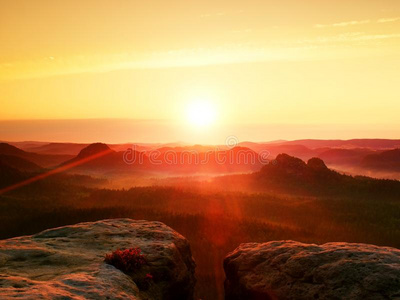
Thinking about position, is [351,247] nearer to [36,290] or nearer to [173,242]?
[173,242]

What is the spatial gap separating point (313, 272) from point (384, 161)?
76576 millimetres

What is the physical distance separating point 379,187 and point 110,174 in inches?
2002

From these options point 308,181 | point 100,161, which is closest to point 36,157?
point 100,161

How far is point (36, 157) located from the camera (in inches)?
3386

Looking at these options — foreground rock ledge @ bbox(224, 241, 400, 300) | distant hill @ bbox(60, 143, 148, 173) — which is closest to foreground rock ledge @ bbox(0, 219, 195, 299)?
foreground rock ledge @ bbox(224, 241, 400, 300)

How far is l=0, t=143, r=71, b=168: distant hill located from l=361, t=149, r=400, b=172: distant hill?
2977 inches

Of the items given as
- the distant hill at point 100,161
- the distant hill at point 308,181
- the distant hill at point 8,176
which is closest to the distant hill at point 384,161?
the distant hill at point 308,181

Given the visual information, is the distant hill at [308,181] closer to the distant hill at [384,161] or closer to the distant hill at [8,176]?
the distant hill at [8,176]

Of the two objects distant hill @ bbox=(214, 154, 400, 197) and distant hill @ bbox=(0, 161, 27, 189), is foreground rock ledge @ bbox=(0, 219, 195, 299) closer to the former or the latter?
distant hill @ bbox=(214, 154, 400, 197)

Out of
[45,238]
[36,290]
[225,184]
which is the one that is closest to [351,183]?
[225,184]

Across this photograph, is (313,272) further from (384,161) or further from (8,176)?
(384,161)

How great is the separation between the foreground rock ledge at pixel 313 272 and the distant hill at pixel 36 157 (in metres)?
78.5

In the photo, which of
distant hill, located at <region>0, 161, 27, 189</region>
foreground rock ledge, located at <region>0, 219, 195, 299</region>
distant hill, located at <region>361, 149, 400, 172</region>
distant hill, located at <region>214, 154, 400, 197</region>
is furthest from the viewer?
distant hill, located at <region>361, 149, 400, 172</region>

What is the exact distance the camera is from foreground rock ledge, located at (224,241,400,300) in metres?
8.41
